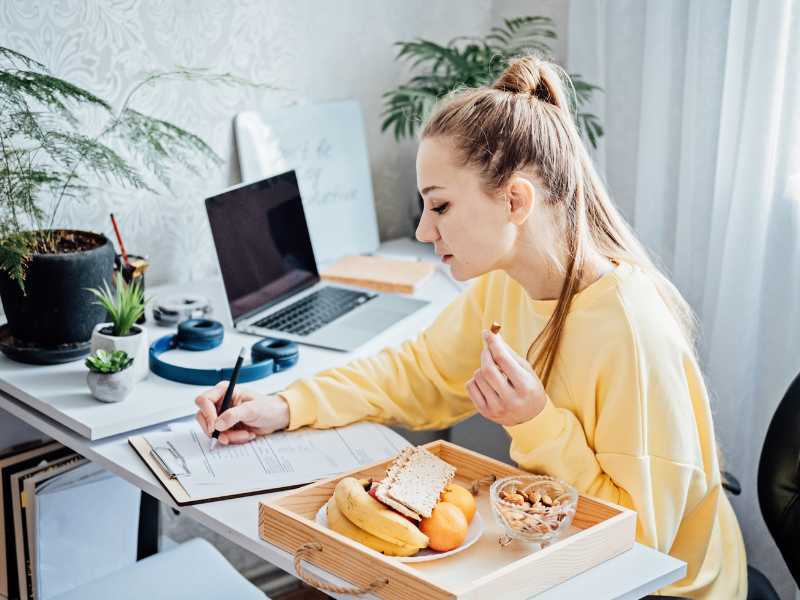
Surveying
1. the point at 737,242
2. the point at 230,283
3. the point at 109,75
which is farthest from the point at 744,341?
the point at 109,75

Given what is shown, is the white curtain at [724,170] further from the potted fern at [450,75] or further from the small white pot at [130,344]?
the small white pot at [130,344]

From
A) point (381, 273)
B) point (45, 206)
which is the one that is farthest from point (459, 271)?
point (45, 206)

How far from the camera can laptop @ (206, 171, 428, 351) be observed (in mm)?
1664

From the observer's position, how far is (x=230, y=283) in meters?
1.67

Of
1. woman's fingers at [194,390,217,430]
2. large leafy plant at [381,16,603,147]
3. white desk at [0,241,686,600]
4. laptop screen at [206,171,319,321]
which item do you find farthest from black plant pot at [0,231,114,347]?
large leafy plant at [381,16,603,147]

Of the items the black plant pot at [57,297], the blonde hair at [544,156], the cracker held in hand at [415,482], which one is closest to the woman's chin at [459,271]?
the blonde hair at [544,156]

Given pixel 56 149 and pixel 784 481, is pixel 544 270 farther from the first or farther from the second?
pixel 56 149

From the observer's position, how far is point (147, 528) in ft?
4.88

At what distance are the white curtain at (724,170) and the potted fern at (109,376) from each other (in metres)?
1.10

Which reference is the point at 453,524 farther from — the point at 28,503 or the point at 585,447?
the point at 28,503

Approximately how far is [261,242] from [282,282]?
0.31ft

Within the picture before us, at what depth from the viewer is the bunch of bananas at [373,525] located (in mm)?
1003

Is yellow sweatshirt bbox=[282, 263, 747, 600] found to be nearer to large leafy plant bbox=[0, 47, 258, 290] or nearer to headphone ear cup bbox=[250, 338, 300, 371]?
headphone ear cup bbox=[250, 338, 300, 371]

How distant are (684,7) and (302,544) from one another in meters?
1.35
